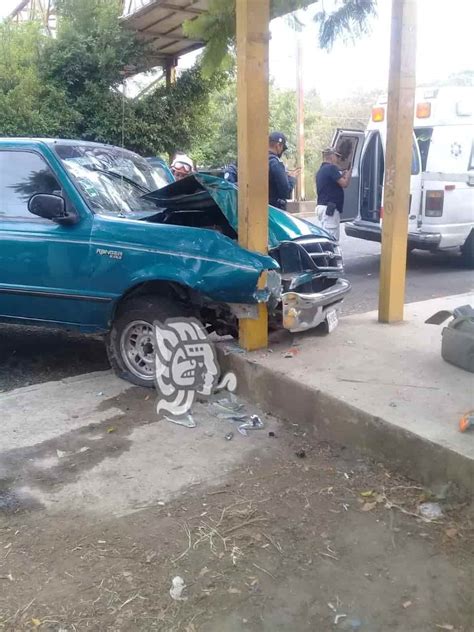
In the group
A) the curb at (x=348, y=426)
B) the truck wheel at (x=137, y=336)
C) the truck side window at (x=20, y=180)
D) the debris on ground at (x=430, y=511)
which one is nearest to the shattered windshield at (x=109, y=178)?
the truck side window at (x=20, y=180)

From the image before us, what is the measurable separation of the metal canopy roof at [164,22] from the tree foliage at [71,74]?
327mm

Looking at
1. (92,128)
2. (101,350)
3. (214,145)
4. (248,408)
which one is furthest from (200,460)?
(214,145)

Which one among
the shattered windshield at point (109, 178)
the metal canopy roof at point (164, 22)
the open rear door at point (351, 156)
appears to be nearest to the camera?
the shattered windshield at point (109, 178)

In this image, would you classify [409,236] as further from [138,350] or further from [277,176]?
[138,350]

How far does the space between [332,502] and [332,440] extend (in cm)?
66

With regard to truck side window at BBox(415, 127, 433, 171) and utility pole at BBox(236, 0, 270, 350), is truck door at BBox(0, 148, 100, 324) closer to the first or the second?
utility pole at BBox(236, 0, 270, 350)

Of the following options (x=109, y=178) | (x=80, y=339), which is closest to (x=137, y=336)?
(x=109, y=178)

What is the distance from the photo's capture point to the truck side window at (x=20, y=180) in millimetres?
4980

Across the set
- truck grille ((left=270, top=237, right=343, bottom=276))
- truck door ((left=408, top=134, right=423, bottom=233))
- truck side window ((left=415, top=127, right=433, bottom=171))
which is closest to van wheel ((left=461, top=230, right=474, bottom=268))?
truck door ((left=408, top=134, right=423, bottom=233))

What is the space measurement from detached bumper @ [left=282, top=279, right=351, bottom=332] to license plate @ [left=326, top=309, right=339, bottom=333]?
1.7 inches

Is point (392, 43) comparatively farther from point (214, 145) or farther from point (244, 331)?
point (214, 145)

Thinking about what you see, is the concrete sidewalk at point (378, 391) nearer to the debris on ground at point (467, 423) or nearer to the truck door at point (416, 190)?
the debris on ground at point (467, 423)

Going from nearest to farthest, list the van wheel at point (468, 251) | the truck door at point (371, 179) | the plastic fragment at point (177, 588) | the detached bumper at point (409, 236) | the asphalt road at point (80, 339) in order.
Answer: the plastic fragment at point (177, 588) < the asphalt road at point (80, 339) < the detached bumper at point (409, 236) < the van wheel at point (468, 251) < the truck door at point (371, 179)

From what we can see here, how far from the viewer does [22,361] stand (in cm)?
570
